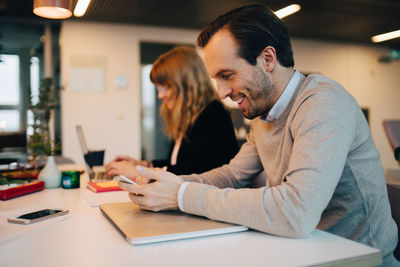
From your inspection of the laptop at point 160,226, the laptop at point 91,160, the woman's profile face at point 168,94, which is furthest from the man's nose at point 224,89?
the woman's profile face at point 168,94

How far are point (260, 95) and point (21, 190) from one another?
0.99m

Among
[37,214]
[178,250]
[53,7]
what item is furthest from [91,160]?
[178,250]

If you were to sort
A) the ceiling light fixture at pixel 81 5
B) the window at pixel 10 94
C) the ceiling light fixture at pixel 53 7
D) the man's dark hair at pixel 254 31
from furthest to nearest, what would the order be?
the window at pixel 10 94, the ceiling light fixture at pixel 81 5, the ceiling light fixture at pixel 53 7, the man's dark hair at pixel 254 31

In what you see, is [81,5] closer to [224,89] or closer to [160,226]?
[224,89]

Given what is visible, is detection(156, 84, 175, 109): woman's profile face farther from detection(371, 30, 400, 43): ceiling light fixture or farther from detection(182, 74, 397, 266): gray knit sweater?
detection(371, 30, 400, 43): ceiling light fixture

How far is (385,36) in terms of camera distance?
6422 mm

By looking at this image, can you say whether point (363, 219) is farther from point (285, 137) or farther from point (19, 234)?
point (19, 234)

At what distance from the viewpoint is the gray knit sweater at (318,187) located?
0.86 m

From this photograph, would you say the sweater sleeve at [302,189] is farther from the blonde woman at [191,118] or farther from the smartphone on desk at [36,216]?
the blonde woman at [191,118]

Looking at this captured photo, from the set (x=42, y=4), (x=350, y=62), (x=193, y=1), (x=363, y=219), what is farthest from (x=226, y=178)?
(x=350, y=62)

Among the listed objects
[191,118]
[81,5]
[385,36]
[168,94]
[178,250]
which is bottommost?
[178,250]

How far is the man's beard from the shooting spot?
121 centimetres

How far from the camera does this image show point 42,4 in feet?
5.88

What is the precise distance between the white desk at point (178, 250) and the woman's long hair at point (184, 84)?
1.22 m
